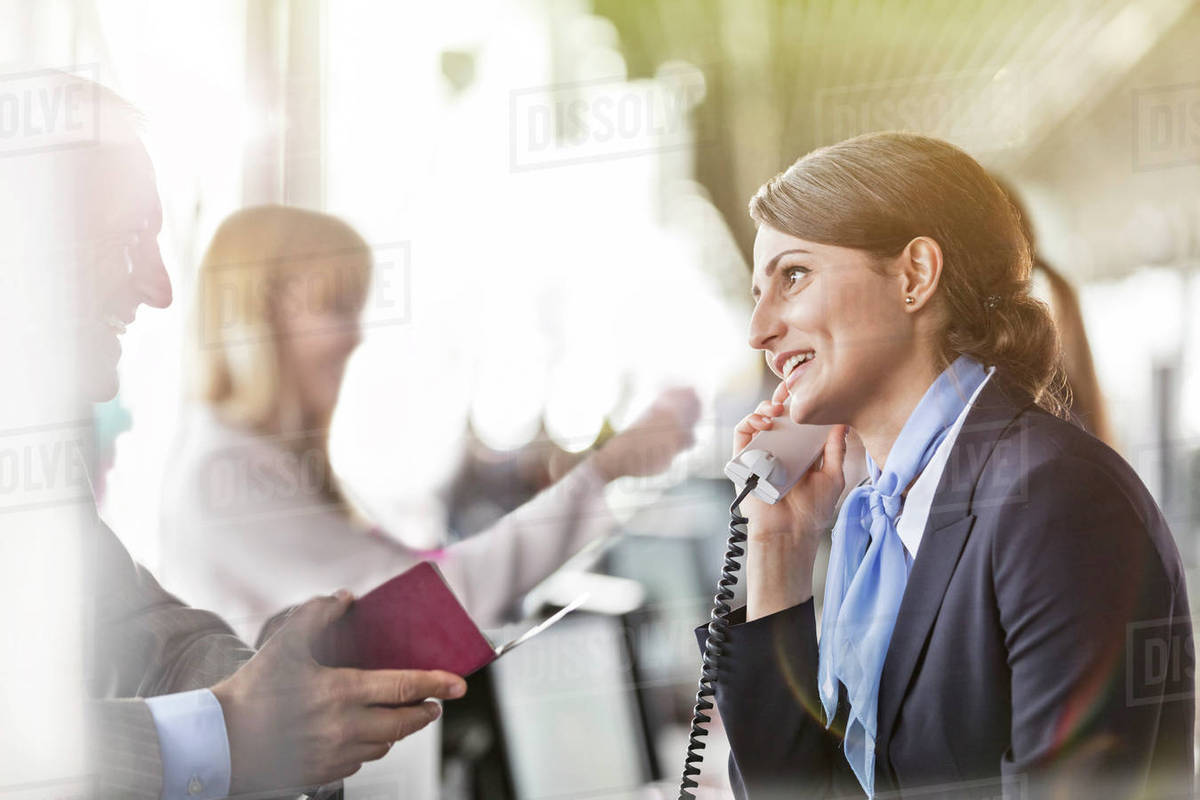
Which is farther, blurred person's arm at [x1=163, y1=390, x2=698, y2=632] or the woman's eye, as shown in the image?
blurred person's arm at [x1=163, y1=390, x2=698, y2=632]

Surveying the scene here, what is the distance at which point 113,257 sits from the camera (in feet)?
4.46

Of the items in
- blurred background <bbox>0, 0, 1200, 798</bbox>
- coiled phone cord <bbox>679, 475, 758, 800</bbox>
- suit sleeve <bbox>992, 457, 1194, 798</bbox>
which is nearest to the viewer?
suit sleeve <bbox>992, 457, 1194, 798</bbox>

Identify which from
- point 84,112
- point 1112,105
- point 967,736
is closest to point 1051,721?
point 967,736

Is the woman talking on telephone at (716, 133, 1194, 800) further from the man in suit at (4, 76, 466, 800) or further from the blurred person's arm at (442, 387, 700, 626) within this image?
the man in suit at (4, 76, 466, 800)

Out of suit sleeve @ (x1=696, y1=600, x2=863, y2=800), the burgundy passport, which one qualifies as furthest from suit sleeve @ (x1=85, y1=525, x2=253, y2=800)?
suit sleeve @ (x1=696, y1=600, x2=863, y2=800)

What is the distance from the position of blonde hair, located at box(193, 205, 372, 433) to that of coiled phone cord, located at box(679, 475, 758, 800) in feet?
1.95

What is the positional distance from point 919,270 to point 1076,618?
0.40 meters

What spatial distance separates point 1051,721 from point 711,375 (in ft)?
1.90

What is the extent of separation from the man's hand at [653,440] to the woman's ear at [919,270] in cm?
35

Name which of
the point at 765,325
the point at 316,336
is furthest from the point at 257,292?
the point at 765,325

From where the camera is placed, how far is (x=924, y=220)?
1.14 meters

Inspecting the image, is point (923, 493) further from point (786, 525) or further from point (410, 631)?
point (410, 631)

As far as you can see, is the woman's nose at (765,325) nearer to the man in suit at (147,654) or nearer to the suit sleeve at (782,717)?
the suit sleeve at (782,717)

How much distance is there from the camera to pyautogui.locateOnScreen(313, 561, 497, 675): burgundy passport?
1173 millimetres
